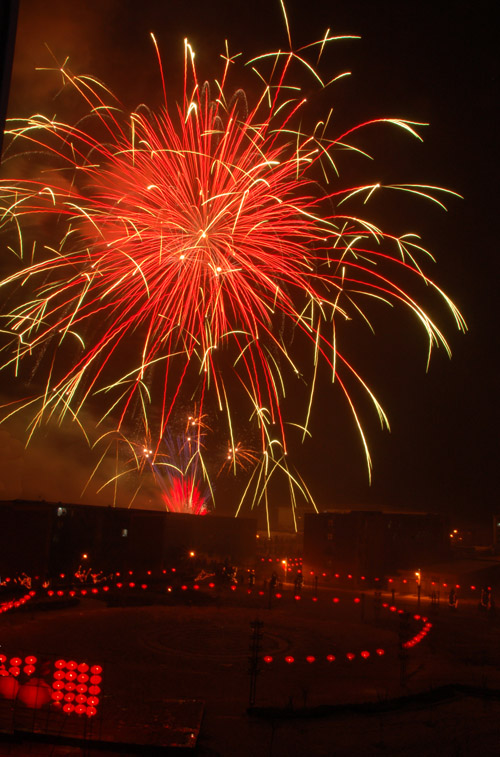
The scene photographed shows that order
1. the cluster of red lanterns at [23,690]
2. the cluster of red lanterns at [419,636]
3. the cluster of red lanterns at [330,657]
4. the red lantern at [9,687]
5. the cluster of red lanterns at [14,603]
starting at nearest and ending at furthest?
the cluster of red lanterns at [23,690] → the red lantern at [9,687] → the cluster of red lanterns at [330,657] → the cluster of red lanterns at [419,636] → the cluster of red lanterns at [14,603]

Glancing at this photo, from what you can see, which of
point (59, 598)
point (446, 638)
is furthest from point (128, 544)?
point (446, 638)

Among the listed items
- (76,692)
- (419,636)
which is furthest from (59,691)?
(419,636)

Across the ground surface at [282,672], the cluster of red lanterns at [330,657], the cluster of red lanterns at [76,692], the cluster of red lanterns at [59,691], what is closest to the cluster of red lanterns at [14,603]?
the ground surface at [282,672]

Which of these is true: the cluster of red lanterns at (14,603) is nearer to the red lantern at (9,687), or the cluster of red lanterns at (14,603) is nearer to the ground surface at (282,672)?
the ground surface at (282,672)

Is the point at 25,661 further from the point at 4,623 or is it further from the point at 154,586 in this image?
the point at 154,586

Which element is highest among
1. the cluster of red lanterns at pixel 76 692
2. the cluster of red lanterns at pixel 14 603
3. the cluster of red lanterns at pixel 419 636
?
the cluster of red lanterns at pixel 76 692

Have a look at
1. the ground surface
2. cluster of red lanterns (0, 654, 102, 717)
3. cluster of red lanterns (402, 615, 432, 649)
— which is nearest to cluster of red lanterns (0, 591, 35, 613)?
the ground surface
